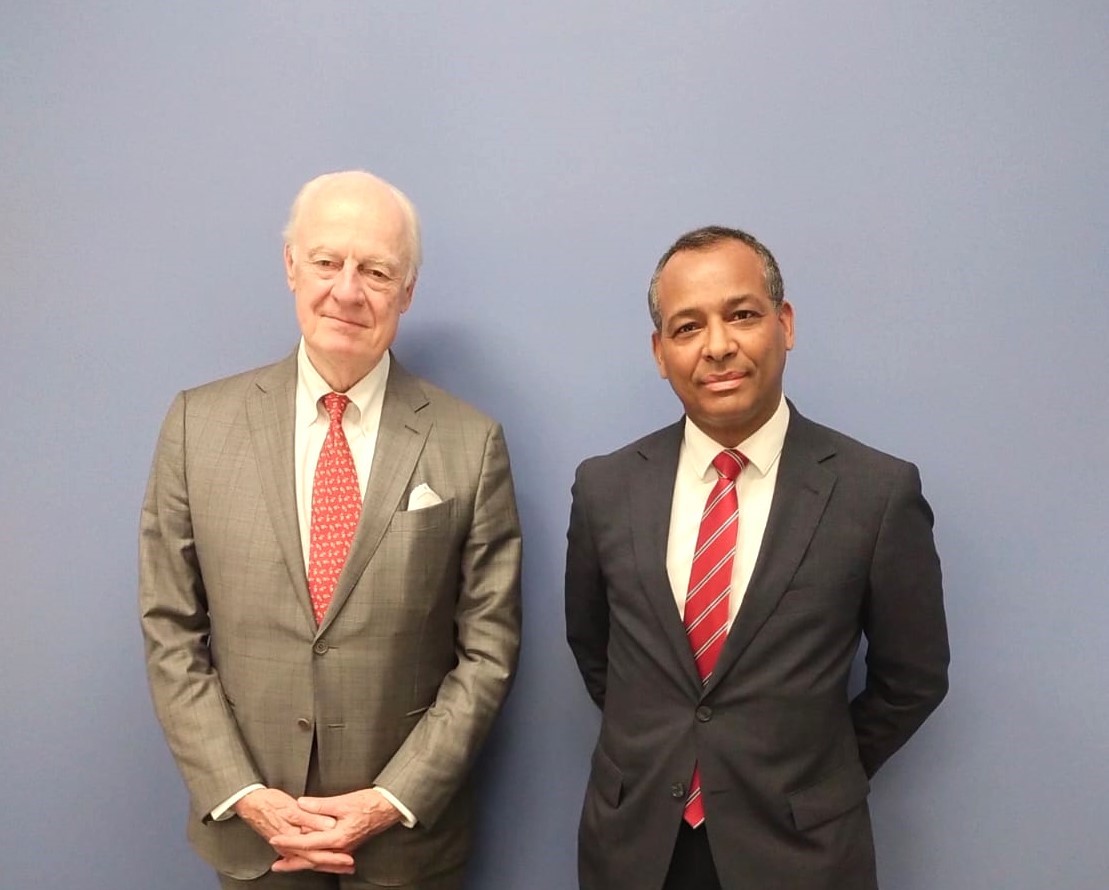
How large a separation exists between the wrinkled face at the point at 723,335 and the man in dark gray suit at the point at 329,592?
0.42 m

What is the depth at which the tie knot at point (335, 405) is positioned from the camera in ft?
4.92

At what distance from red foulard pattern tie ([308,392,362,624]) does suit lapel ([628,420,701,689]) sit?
0.47 meters

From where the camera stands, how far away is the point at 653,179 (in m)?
1.74

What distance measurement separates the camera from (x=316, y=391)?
151cm

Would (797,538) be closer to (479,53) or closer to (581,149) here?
(581,149)

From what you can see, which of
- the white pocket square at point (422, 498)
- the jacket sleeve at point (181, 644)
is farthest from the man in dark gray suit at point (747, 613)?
the jacket sleeve at point (181, 644)

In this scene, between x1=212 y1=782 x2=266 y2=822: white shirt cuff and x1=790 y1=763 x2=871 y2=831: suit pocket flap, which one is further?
x1=212 y1=782 x2=266 y2=822: white shirt cuff

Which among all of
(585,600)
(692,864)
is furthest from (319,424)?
(692,864)

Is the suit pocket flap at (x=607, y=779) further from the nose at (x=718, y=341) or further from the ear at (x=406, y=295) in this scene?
the ear at (x=406, y=295)

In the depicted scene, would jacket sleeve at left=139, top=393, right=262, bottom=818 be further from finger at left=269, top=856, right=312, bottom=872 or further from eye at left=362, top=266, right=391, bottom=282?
eye at left=362, top=266, right=391, bottom=282

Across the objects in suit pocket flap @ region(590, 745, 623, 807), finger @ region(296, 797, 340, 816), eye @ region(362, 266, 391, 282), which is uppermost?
eye @ region(362, 266, 391, 282)

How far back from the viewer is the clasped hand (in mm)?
1407

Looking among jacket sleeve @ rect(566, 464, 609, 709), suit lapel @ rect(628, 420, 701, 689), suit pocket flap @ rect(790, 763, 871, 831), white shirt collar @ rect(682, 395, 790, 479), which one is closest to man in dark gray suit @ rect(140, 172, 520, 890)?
jacket sleeve @ rect(566, 464, 609, 709)

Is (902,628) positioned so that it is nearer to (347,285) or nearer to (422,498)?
(422,498)
